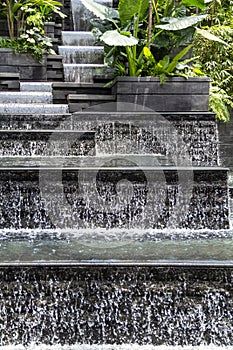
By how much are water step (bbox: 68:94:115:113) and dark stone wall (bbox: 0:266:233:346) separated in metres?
3.24

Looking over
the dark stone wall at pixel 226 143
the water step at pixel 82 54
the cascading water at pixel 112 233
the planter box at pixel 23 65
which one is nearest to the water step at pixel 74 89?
the cascading water at pixel 112 233

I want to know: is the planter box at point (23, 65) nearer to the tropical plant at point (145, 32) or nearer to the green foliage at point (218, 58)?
the tropical plant at point (145, 32)

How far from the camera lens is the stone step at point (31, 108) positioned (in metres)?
5.71

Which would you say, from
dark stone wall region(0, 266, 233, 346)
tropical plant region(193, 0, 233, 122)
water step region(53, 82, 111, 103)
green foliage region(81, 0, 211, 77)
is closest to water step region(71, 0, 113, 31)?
tropical plant region(193, 0, 233, 122)

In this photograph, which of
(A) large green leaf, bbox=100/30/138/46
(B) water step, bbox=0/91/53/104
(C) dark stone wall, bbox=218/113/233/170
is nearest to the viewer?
Result: (A) large green leaf, bbox=100/30/138/46

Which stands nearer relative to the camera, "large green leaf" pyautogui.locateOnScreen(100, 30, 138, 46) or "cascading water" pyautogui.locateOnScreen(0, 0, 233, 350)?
"cascading water" pyautogui.locateOnScreen(0, 0, 233, 350)

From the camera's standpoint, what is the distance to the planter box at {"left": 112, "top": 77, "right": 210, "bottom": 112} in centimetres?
568

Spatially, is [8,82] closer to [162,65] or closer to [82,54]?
[82,54]

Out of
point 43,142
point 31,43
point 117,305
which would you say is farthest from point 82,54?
point 117,305

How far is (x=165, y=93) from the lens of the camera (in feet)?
18.9

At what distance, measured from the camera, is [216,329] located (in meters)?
3.03

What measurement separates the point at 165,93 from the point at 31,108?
166 centimetres

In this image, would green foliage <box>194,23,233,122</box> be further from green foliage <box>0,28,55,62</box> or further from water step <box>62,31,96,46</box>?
green foliage <box>0,28,55,62</box>

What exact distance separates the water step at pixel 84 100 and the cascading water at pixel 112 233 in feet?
0.47
